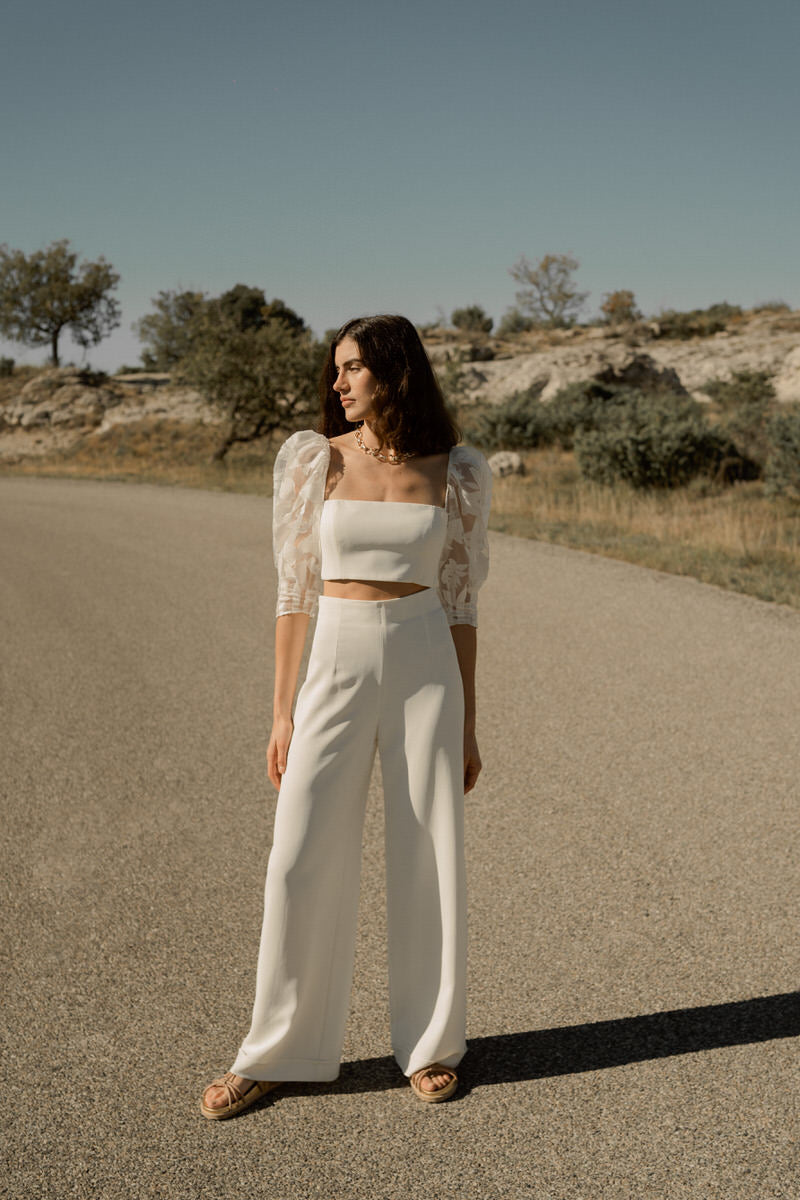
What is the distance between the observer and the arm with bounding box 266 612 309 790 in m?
2.84

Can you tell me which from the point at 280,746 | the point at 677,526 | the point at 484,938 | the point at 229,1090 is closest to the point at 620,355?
→ the point at 677,526

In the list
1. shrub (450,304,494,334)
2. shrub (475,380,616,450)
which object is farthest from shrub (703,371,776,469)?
shrub (450,304,494,334)

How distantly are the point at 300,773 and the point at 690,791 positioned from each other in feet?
9.37

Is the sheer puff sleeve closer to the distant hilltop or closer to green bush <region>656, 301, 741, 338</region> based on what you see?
the distant hilltop

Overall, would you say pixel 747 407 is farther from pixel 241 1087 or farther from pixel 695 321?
pixel 695 321

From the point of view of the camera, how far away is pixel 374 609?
276cm

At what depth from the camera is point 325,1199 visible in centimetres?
239

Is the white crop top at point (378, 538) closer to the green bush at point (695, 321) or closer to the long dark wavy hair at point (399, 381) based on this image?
the long dark wavy hair at point (399, 381)

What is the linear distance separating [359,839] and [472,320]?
69.9m

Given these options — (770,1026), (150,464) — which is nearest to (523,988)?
(770,1026)

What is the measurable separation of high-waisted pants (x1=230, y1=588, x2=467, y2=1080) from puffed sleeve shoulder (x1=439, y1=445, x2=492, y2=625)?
8 centimetres

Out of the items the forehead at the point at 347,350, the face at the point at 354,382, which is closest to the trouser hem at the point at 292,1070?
the face at the point at 354,382

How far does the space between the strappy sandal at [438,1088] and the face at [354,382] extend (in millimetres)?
1847

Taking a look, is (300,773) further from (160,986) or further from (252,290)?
(252,290)
